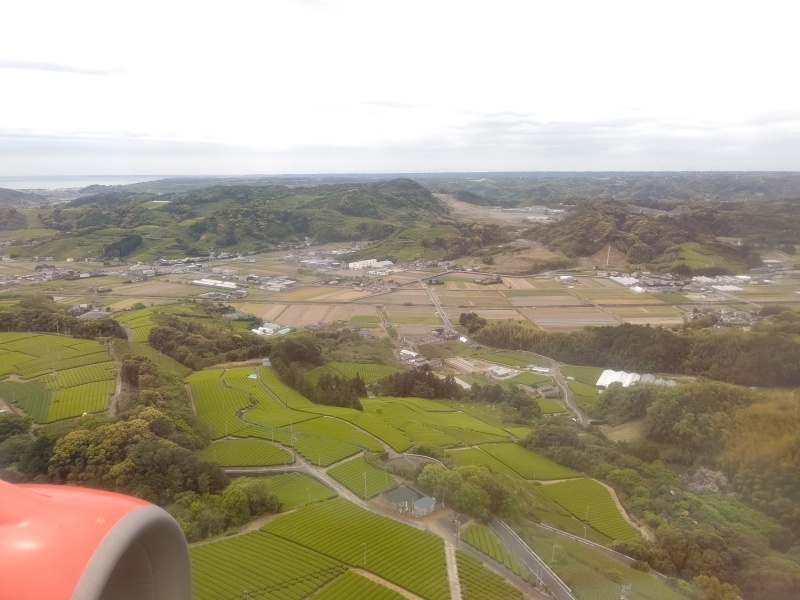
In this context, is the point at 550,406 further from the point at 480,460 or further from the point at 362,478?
the point at 362,478

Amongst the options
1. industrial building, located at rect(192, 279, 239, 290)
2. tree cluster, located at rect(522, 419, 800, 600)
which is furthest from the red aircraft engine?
industrial building, located at rect(192, 279, 239, 290)

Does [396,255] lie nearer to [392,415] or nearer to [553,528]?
[392,415]

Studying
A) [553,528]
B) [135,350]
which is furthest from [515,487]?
[135,350]

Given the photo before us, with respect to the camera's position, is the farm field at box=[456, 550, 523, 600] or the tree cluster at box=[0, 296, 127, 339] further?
the tree cluster at box=[0, 296, 127, 339]

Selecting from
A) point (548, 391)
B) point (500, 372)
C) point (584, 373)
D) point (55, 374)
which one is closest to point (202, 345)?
point (55, 374)

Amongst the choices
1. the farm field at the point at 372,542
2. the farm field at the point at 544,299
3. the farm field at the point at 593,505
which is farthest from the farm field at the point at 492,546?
the farm field at the point at 544,299

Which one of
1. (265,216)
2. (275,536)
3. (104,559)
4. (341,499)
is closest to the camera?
(104,559)

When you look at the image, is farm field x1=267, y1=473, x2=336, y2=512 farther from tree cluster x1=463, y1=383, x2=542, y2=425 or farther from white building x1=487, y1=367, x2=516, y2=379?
white building x1=487, y1=367, x2=516, y2=379

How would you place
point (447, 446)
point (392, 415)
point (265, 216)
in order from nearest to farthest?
point (447, 446) → point (392, 415) → point (265, 216)
